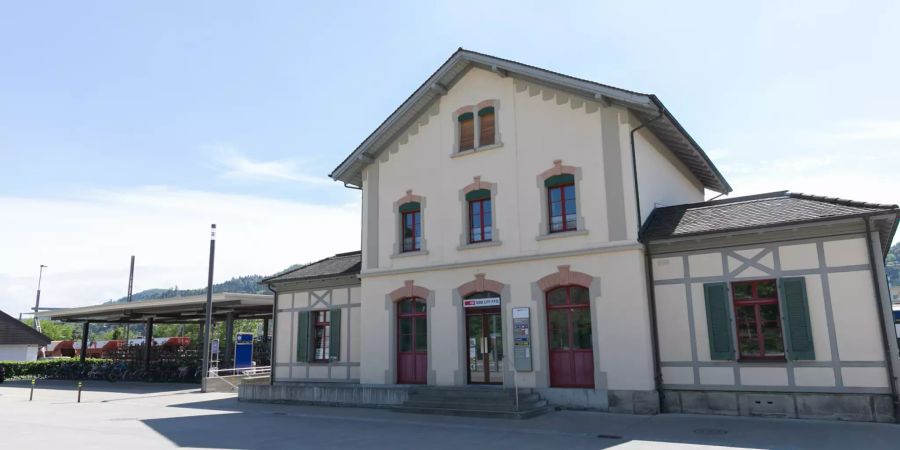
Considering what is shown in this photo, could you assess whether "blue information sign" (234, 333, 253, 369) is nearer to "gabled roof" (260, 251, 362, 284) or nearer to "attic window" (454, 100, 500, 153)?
"gabled roof" (260, 251, 362, 284)

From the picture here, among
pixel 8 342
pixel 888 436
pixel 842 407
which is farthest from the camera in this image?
pixel 8 342

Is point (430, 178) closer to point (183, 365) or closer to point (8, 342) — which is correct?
point (183, 365)

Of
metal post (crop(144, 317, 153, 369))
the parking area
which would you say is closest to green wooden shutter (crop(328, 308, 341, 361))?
the parking area

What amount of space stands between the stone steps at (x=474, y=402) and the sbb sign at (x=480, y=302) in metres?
2.16

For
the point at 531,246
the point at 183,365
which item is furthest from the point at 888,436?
the point at 183,365

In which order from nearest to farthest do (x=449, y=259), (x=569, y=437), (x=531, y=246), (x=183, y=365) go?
1. (x=569, y=437)
2. (x=531, y=246)
3. (x=449, y=259)
4. (x=183, y=365)

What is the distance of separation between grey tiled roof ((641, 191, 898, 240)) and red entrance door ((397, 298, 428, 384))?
6629 millimetres

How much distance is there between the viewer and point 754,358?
12789 mm

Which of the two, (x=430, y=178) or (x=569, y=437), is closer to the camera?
(x=569, y=437)

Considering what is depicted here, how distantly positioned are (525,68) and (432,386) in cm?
874

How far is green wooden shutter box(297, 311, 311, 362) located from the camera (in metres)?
19.5

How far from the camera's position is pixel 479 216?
1656cm

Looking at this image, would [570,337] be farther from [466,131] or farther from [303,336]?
[303,336]

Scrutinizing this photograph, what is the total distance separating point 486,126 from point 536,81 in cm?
189
